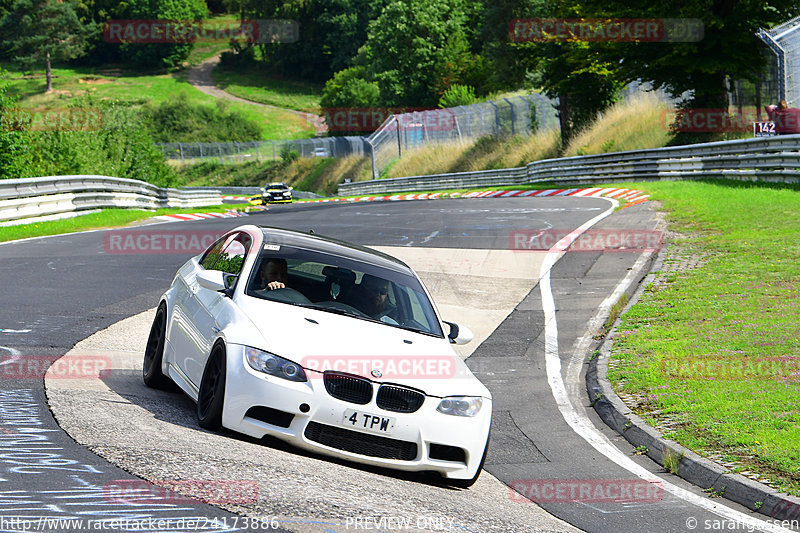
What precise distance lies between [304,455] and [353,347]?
32.7 inches

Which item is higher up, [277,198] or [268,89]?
[268,89]

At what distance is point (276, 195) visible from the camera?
186 feet

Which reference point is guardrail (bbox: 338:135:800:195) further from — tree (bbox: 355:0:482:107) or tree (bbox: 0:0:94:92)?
tree (bbox: 0:0:94:92)

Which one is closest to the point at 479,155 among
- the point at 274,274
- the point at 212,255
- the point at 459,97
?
the point at 459,97

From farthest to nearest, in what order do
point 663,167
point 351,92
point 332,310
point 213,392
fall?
1. point 351,92
2. point 663,167
3. point 332,310
4. point 213,392

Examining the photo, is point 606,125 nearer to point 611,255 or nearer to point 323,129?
point 611,255

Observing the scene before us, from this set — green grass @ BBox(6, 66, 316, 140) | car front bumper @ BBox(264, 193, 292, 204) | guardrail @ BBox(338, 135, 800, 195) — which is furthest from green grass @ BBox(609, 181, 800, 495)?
green grass @ BBox(6, 66, 316, 140)

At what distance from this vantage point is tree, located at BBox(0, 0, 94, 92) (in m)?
134

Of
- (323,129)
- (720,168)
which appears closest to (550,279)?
(720,168)

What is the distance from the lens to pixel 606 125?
46219mm

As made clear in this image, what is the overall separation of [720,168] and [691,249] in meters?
13.1

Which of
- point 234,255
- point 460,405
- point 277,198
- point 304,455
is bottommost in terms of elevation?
point 277,198

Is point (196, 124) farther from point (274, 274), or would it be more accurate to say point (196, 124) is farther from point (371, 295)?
point (371, 295)

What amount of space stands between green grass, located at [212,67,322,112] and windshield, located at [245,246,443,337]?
130218 mm
